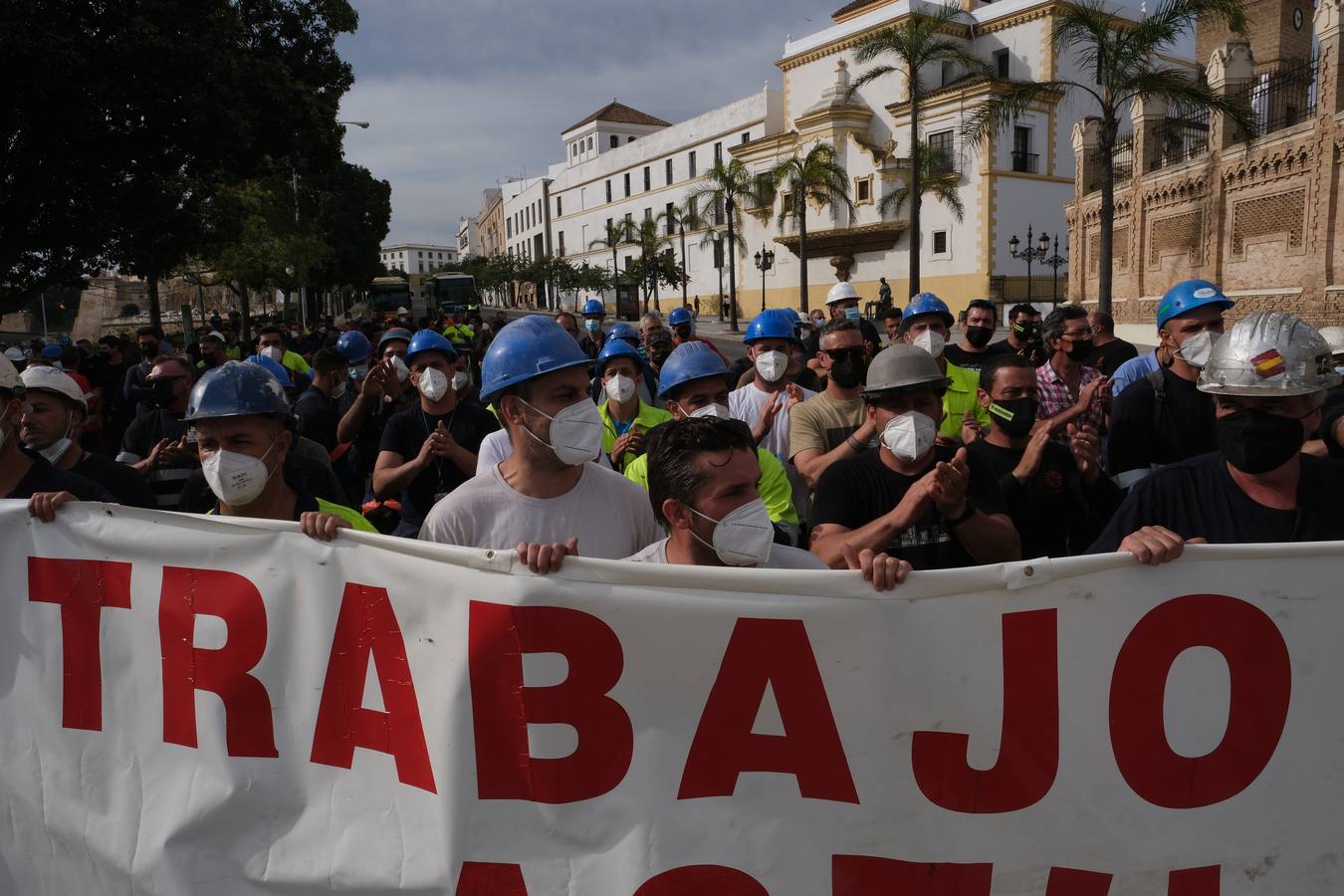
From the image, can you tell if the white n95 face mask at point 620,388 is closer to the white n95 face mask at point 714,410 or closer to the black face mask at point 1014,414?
the white n95 face mask at point 714,410

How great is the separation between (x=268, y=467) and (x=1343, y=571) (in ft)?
10.3

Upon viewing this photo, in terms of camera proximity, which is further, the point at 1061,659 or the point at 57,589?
the point at 57,589

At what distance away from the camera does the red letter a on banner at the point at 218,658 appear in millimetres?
2752

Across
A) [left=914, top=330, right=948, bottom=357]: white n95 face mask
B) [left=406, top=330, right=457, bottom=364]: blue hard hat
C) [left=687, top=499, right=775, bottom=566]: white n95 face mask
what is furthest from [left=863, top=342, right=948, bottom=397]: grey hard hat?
[left=914, top=330, right=948, bottom=357]: white n95 face mask

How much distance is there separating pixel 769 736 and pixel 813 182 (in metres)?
43.2

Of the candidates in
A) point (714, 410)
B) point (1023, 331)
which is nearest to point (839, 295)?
point (1023, 331)

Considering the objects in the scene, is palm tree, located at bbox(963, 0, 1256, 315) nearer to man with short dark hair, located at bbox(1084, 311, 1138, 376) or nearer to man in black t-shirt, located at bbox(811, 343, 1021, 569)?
man with short dark hair, located at bbox(1084, 311, 1138, 376)

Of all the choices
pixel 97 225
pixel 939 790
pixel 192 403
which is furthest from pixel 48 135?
pixel 939 790

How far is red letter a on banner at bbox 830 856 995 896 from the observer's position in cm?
233

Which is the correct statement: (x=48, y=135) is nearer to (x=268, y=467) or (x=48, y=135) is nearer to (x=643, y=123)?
(x=268, y=467)

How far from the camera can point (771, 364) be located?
5.68 meters

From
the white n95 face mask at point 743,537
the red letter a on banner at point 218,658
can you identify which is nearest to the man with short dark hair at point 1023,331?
the white n95 face mask at point 743,537

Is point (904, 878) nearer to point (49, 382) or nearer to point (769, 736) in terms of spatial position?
point (769, 736)

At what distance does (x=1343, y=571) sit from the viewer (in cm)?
234
